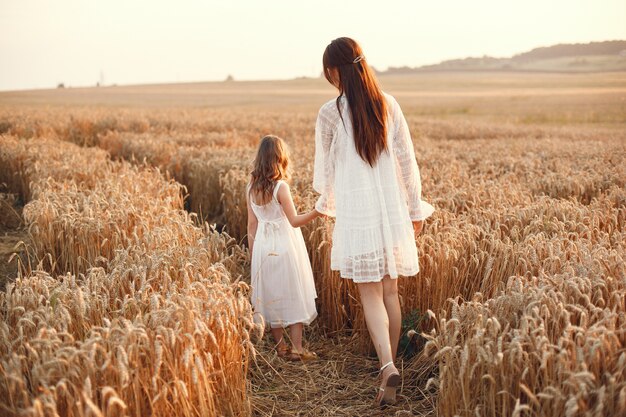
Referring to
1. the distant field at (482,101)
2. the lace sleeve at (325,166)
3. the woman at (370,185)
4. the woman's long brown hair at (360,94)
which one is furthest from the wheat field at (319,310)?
the distant field at (482,101)

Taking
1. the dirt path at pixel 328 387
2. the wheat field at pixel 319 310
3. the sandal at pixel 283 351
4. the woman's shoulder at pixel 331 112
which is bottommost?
the dirt path at pixel 328 387

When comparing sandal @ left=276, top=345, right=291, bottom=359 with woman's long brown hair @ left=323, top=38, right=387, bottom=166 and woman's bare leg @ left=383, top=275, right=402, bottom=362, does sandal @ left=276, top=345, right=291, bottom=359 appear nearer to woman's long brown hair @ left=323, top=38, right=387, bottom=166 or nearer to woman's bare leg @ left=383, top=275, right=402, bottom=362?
woman's bare leg @ left=383, top=275, right=402, bottom=362

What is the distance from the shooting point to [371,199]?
3.47m

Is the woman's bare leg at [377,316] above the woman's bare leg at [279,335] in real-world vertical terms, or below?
above

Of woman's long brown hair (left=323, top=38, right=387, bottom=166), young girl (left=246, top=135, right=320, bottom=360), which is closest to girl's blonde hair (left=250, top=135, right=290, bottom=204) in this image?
young girl (left=246, top=135, right=320, bottom=360)

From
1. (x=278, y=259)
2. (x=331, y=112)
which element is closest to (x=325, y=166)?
(x=331, y=112)

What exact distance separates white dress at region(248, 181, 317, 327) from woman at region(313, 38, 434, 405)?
0.83 metres

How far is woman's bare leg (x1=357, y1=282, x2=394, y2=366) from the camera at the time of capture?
3.47 meters

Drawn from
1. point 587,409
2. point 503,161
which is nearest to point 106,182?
point 587,409

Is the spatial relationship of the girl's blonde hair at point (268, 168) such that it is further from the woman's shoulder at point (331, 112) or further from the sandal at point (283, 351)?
the sandal at point (283, 351)

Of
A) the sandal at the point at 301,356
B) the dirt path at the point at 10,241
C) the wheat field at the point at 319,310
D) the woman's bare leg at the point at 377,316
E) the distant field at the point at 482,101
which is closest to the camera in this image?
the wheat field at the point at 319,310

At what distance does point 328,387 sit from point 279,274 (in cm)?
95

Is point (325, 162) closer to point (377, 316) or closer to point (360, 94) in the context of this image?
point (360, 94)

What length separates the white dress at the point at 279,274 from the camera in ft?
14.2
